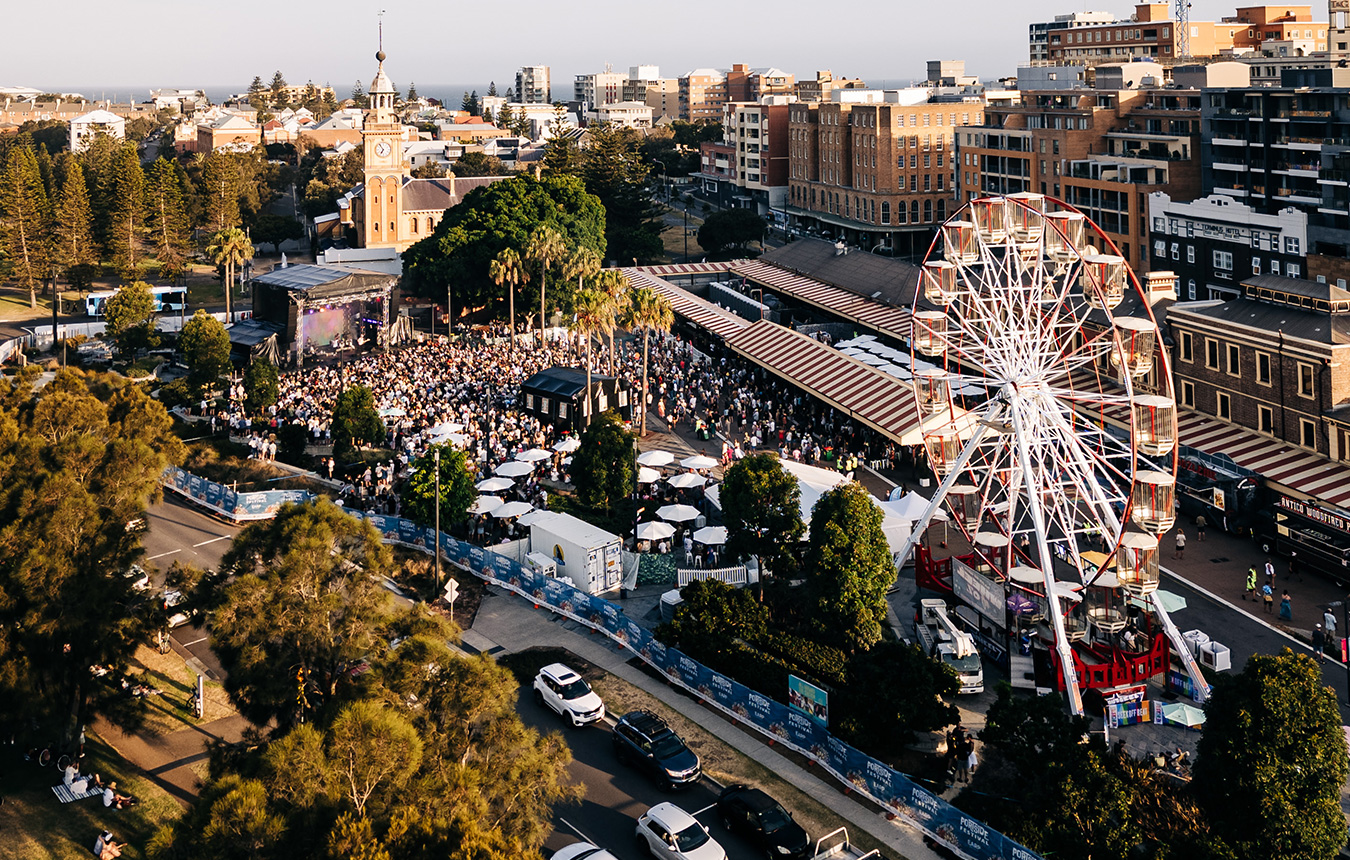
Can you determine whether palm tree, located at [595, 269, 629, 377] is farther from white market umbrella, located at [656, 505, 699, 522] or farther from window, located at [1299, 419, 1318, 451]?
window, located at [1299, 419, 1318, 451]

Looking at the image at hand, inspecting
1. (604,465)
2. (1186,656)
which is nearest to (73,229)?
(604,465)

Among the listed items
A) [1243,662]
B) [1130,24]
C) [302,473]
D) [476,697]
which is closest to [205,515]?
[302,473]

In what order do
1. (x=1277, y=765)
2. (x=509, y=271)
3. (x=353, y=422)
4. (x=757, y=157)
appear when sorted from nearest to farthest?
(x=1277, y=765) < (x=353, y=422) < (x=509, y=271) < (x=757, y=157)

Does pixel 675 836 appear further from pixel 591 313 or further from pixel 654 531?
pixel 591 313

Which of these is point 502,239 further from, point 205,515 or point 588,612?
point 588,612

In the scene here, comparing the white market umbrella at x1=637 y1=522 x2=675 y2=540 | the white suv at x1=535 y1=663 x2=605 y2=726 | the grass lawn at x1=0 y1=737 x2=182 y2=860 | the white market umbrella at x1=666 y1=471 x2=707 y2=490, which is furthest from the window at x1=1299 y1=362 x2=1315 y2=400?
the grass lawn at x1=0 y1=737 x2=182 y2=860

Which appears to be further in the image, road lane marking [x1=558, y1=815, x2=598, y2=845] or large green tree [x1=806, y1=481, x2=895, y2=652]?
large green tree [x1=806, y1=481, x2=895, y2=652]

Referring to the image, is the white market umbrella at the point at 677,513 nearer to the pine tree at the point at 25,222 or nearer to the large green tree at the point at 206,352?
the large green tree at the point at 206,352
